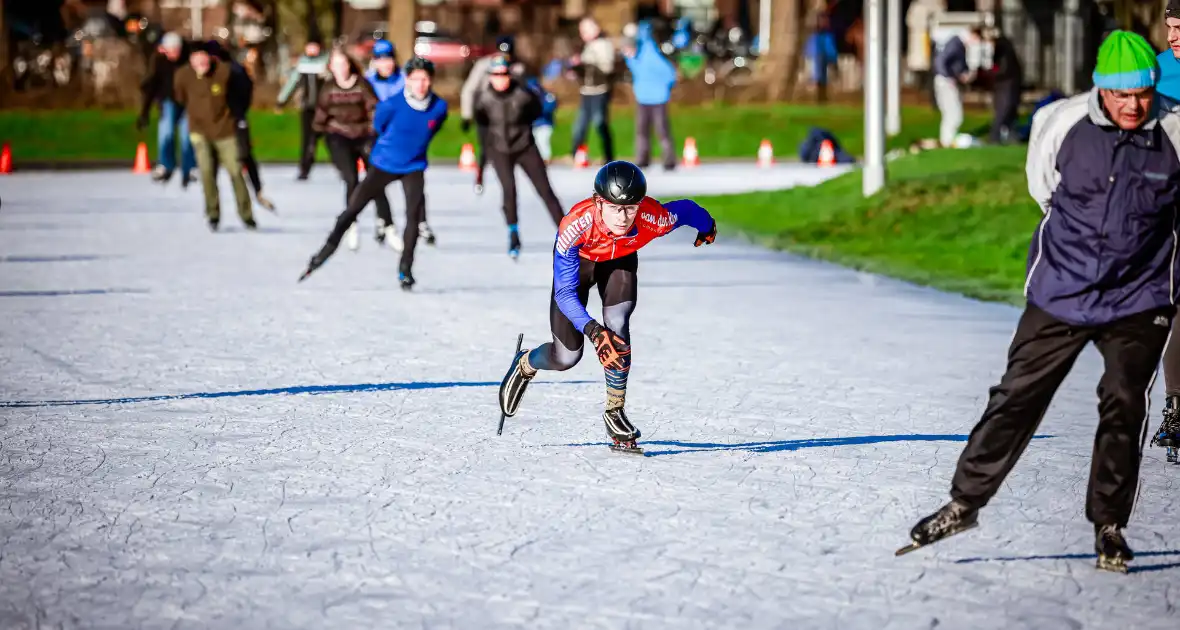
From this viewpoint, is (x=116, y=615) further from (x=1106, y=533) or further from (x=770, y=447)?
(x=770, y=447)

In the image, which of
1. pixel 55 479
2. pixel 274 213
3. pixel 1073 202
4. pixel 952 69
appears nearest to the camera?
pixel 1073 202

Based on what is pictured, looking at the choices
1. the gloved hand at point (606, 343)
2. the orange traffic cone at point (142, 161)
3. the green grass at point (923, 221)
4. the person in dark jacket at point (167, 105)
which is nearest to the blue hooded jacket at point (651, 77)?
the green grass at point (923, 221)

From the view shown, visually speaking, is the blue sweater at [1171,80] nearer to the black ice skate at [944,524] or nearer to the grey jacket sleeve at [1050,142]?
the grey jacket sleeve at [1050,142]

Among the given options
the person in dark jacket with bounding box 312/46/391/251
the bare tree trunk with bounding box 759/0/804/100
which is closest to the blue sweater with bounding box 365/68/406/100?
the person in dark jacket with bounding box 312/46/391/251

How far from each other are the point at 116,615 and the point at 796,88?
42367mm

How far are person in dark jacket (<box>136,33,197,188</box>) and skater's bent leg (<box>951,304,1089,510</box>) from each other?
20.4 m

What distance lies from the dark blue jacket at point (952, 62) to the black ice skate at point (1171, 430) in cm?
2096

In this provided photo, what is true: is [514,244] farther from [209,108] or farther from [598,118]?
[598,118]

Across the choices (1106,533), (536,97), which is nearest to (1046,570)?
(1106,533)

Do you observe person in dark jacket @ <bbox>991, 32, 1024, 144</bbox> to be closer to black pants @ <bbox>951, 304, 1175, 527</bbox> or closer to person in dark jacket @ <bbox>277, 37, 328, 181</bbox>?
person in dark jacket @ <bbox>277, 37, 328, 181</bbox>

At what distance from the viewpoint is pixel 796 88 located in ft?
157

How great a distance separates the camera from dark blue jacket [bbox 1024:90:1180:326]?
6.60 m

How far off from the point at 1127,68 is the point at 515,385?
11.5 feet

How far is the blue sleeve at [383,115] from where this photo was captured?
15766mm
